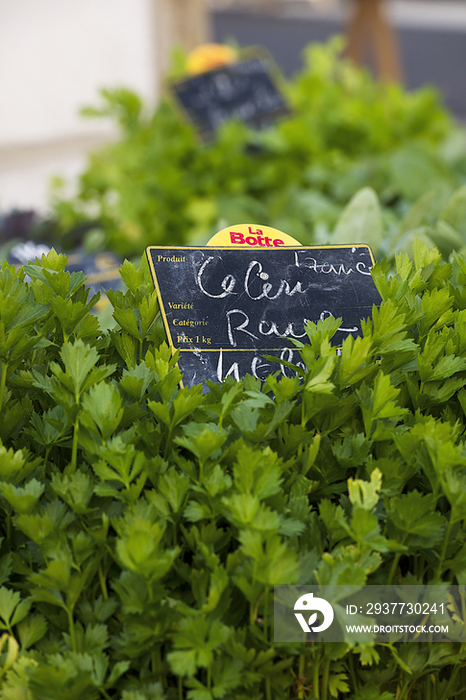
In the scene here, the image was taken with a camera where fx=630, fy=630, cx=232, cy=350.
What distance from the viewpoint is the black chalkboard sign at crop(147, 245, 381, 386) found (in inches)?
23.7

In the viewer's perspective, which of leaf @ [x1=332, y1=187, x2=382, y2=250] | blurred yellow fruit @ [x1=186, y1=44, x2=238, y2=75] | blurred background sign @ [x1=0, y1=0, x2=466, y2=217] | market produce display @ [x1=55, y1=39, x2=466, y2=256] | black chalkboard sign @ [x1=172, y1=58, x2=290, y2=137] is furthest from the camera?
blurred background sign @ [x1=0, y1=0, x2=466, y2=217]

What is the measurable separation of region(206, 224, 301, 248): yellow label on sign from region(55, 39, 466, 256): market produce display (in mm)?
624

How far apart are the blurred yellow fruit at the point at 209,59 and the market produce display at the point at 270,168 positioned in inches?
9.5

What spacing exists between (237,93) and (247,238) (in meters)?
1.28

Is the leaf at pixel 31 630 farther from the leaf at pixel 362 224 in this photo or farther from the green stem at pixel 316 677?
the leaf at pixel 362 224

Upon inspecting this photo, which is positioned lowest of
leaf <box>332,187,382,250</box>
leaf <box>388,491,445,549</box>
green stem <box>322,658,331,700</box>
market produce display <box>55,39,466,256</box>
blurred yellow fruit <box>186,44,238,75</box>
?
green stem <box>322,658,331,700</box>

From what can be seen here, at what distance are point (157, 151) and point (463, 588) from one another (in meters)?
1.42

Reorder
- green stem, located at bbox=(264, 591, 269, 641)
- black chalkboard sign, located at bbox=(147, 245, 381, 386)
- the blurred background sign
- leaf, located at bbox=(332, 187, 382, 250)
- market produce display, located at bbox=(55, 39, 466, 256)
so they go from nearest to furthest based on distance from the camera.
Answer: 1. green stem, located at bbox=(264, 591, 269, 641)
2. black chalkboard sign, located at bbox=(147, 245, 381, 386)
3. leaf, located at bbox=(332, 187, 382, 250)
4. market produce display, located at bbox=(55, 39, 466, 256)
5. the blurred background sign

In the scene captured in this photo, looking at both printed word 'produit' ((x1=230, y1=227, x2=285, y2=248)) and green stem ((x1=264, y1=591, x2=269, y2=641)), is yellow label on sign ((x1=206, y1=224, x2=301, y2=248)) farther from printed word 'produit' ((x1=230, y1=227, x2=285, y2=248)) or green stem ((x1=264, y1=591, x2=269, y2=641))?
green stem ((x1=264, y1=591, x2=269, y2=641))

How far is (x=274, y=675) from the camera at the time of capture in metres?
0.46

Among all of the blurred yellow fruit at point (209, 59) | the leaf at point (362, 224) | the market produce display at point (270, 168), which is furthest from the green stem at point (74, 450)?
→ the blurred yellow fruit at point (209, 59)

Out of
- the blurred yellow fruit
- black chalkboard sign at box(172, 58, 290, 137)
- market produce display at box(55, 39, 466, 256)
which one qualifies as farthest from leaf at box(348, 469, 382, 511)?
the blurred yellow fruit

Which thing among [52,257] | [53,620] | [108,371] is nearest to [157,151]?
[52,257]

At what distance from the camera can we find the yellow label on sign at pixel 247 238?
0.70m
